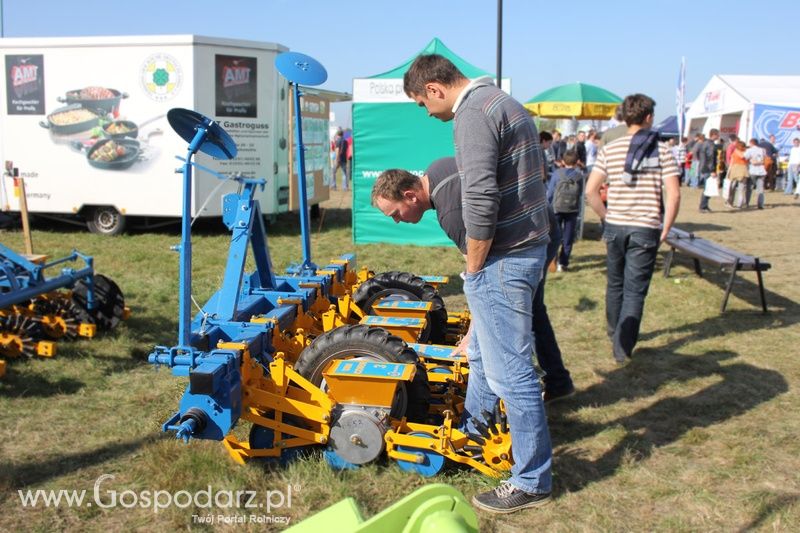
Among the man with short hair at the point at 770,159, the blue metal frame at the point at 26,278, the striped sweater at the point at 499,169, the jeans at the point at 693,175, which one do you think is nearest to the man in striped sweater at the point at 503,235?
the striped sweater at the point at 499,169

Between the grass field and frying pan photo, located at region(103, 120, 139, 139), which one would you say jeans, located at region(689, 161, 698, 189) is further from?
frying pan photo, located at region(103, 120, 139, 139)

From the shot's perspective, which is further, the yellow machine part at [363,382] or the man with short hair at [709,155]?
the man with short hair at [709,155]

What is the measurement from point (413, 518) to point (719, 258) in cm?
680

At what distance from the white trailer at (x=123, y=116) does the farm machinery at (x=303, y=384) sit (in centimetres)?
735

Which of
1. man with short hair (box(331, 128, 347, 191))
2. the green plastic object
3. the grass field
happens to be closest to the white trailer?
the grass field

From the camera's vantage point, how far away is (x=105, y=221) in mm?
11523

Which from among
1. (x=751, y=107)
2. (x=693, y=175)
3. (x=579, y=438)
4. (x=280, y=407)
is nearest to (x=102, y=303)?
(x=280, y=407)

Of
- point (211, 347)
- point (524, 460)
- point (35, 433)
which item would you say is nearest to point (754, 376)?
point (524, 460)

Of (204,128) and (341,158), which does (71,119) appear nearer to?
(204,128)

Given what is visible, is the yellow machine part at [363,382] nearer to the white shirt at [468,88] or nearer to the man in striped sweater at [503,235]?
the man in striped sweater at [503,235]

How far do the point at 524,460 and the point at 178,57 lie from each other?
375 inches

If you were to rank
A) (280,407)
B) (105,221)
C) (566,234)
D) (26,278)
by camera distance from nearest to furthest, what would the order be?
1. (280,407)
2. (26,278)
3. (566,234)
4. (105,221)

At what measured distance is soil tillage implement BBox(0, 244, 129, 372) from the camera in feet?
16.8

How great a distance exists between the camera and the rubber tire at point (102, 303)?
18.8 ft
